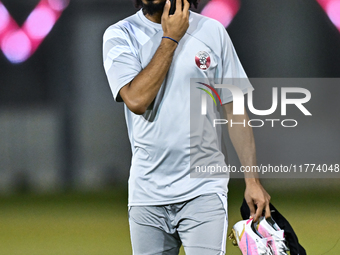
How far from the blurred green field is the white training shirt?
2228 millimetres

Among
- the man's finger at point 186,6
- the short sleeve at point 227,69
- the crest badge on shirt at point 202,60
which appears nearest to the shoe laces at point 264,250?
the short sleeve at point 227,69

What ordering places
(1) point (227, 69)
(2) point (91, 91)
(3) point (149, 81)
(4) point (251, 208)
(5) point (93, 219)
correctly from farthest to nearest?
1. (5) point (93, 219)
2. (2) point (91, 91)
3. (1) point (227, 69)
4. (4) point (251, 208)
5. (3) point (149, 81)

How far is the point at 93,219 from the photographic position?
13.7ft

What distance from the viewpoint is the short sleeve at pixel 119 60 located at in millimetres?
1551

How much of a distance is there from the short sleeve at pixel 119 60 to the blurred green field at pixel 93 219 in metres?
2.38

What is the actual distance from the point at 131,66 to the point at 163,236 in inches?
24.6

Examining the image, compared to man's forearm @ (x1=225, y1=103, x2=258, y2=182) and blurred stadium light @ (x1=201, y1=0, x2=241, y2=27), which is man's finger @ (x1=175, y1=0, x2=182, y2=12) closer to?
man's forearm @ (x1=225, y1=103, x2=258, y2=182)

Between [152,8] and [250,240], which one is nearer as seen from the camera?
[250,240]

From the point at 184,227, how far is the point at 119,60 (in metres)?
0.65

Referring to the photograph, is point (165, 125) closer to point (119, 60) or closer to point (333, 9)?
point (119, 60)

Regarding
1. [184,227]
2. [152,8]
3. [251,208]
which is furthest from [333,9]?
→ [184,227]

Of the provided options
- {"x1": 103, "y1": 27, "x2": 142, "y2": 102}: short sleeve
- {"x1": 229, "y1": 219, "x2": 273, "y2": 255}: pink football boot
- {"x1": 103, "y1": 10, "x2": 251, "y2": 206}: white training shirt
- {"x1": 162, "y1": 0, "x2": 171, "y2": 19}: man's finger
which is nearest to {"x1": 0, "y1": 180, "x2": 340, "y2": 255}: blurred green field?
{"x1": 229, "y1": 219, "x2": 273, "y2": 255}: pink football boot

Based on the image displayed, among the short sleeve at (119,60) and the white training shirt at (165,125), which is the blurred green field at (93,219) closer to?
the white training shirt at (165,125)

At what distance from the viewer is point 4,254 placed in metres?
3.63
